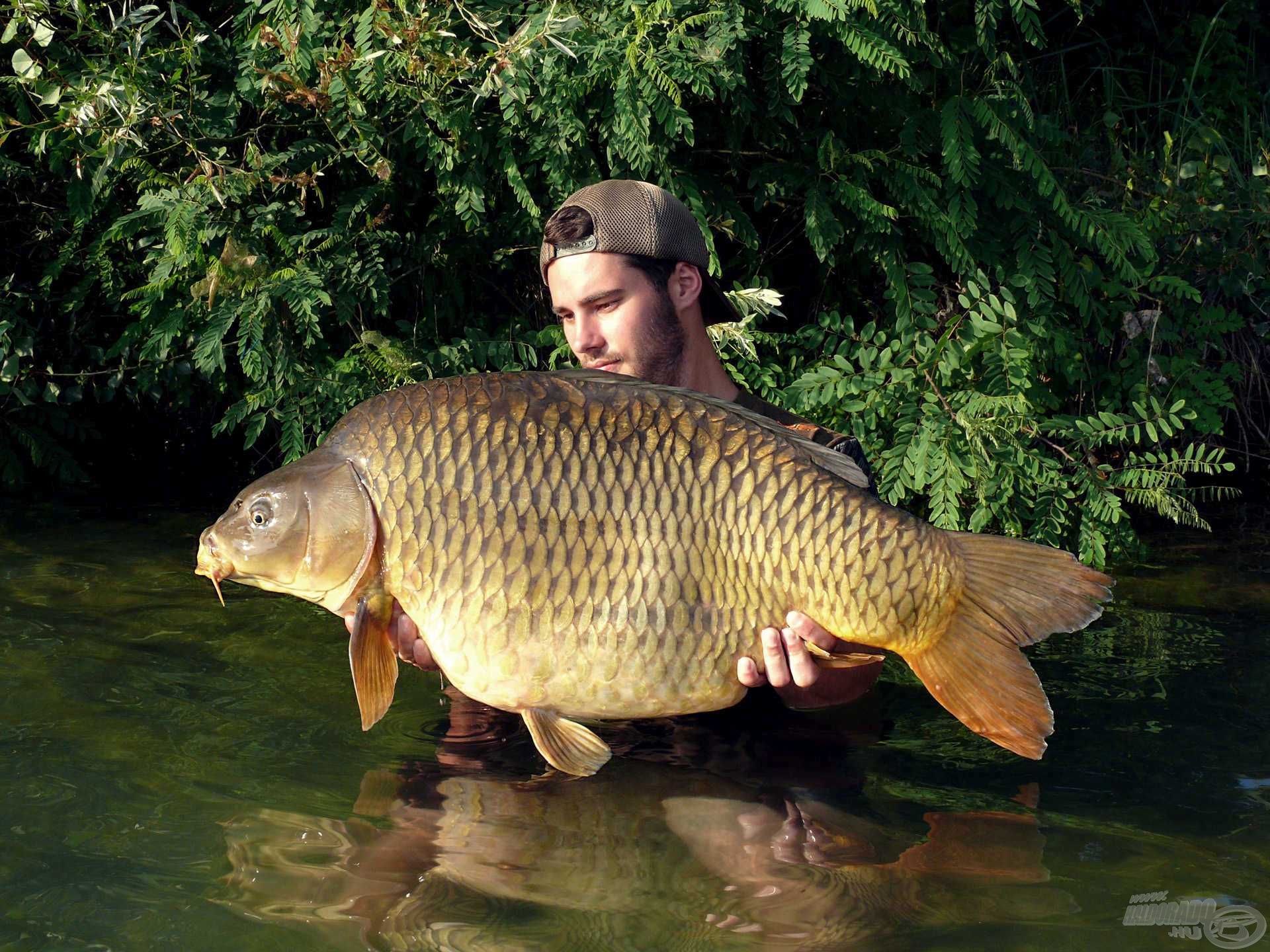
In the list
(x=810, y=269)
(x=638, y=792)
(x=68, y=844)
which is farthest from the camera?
(x=810, y=269)

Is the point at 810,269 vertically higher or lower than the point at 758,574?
higher

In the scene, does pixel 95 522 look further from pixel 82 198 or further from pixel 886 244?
pixel 886 244

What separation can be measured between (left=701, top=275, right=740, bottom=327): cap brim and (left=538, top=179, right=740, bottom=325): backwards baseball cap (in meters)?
0.11

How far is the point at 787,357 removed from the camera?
3.99m

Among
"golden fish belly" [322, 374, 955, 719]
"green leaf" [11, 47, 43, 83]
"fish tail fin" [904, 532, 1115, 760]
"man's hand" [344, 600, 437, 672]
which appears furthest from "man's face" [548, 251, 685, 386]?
"green leaf" [11, 47, 43, 83]

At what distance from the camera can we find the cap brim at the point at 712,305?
265 centimetres

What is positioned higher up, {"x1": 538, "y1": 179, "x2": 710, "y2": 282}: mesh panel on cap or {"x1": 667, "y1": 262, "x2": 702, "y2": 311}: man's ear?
{"x1": 538, "y1": 179, "x2": 710, "y2": 282}: mesh panel on cap

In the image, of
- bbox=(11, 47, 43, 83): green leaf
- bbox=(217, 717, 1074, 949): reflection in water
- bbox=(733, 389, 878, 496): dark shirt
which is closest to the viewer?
bbox=(217, 717, 1074, 949): reflection in water

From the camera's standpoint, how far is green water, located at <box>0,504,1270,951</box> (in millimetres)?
1586

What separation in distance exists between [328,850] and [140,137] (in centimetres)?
239

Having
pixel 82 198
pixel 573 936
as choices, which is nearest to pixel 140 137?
pixel 82 198

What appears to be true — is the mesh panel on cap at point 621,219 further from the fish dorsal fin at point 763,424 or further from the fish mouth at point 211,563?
the fish mouth at point 211,563

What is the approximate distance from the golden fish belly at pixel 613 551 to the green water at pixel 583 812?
0.26m

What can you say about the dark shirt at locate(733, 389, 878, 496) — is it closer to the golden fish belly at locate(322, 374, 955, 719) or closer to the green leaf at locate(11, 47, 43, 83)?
the golden fish belly at locate(322, 374, 955, 719)
